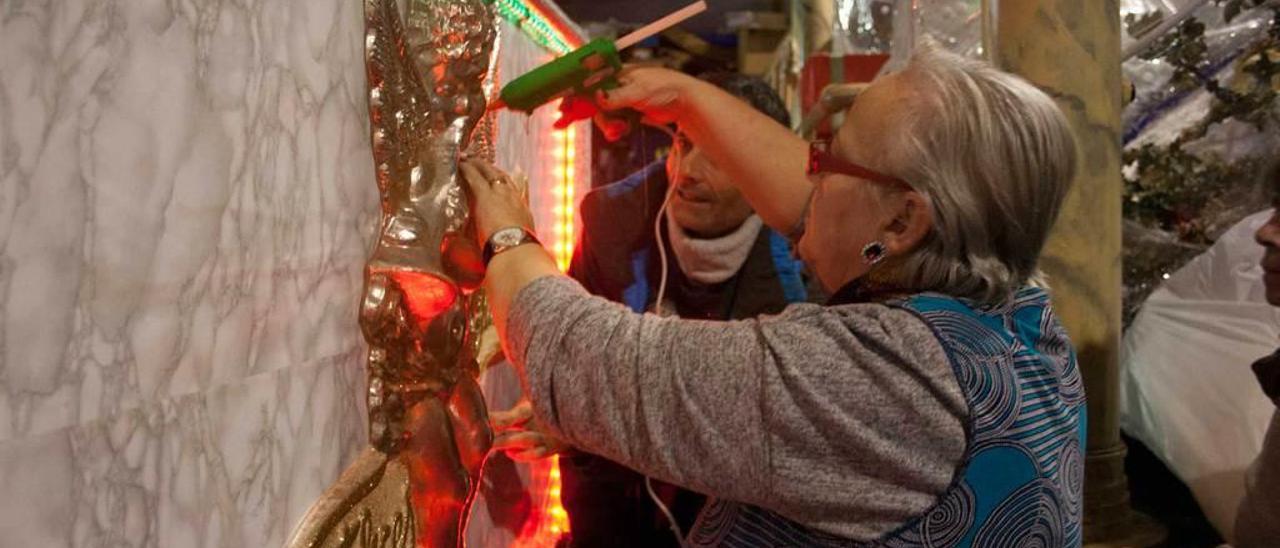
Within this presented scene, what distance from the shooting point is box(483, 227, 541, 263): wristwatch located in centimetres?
102

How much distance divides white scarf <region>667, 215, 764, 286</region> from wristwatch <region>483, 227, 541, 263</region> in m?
0.71

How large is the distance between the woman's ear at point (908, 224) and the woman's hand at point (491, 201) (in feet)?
1.18

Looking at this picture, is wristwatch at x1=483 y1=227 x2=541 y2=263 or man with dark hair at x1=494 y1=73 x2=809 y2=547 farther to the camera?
man with dark hair at x1=494 y1=73 x2=809 y2=547

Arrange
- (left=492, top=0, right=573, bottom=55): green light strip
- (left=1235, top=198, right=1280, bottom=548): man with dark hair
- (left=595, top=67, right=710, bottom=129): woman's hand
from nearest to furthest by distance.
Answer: (left=595, top=67, right=710, bottom=129): woman's hand < (left=492, top=0, right=573, bottom=55): green light strip < (left=1235, top=198, right=1280, bottom=548): man with dark hair

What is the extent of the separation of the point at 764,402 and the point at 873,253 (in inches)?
9.5

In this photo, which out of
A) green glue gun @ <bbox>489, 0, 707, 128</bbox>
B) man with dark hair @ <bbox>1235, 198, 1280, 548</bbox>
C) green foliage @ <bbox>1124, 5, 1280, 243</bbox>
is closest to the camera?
green glue gun @ <bbox>489, 0, 707, 128</bbox>

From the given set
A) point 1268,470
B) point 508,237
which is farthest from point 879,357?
point 1268,470

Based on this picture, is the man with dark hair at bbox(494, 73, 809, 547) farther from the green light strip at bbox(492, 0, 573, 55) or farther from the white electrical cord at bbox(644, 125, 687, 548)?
the green light strip at bbox(492, 0, 573, 55)

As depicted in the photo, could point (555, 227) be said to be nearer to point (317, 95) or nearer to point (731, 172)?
point (731, 172)

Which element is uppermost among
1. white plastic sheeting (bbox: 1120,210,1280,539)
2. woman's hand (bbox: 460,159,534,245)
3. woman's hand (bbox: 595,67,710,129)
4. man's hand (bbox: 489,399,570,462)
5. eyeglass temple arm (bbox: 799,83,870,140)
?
woman's hand (bbox: 595,67,710,129)

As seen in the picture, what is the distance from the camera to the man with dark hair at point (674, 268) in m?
1.72

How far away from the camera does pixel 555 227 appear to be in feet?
6.04

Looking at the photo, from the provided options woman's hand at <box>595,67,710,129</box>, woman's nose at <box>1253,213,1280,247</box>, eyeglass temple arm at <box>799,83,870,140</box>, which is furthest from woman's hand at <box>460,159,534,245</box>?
woman's nose at <box>1253,213,1280,247</box>

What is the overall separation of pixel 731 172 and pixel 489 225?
19.9 inches
